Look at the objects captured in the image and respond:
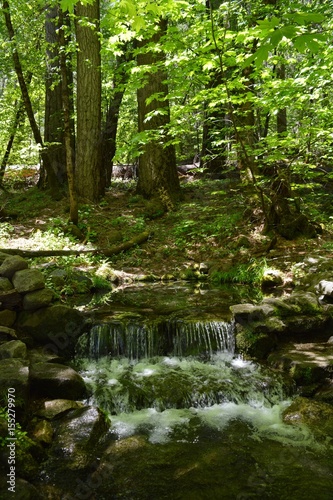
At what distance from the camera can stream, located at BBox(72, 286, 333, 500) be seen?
3.26 m

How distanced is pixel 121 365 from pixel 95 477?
2.21 meters

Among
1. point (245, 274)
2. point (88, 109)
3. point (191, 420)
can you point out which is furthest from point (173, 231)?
point (191, 420)

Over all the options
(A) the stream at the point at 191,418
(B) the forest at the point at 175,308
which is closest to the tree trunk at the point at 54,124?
(B) the forest at the point at 175,308

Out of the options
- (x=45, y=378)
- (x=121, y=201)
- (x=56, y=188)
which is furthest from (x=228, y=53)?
(x=56, y=188)

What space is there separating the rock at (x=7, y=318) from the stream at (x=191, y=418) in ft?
3.76

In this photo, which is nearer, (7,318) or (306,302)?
(7,318)

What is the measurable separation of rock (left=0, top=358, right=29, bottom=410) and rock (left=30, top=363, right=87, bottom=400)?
27 centimetres

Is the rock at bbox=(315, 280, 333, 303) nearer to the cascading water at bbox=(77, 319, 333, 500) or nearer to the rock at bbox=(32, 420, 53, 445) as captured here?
the cascading water at bbox=(77, 319, 333, 500)

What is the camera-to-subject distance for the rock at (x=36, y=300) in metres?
5.87

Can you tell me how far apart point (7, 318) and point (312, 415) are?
4.57 metres

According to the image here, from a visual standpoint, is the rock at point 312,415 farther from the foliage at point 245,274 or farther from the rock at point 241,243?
the rock at point 241,243

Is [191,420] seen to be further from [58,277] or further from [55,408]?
[58,277]

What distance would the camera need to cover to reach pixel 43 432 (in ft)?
12.3

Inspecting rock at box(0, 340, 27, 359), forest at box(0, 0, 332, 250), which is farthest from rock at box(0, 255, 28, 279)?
forest at box(0, 0, 332, 250)
